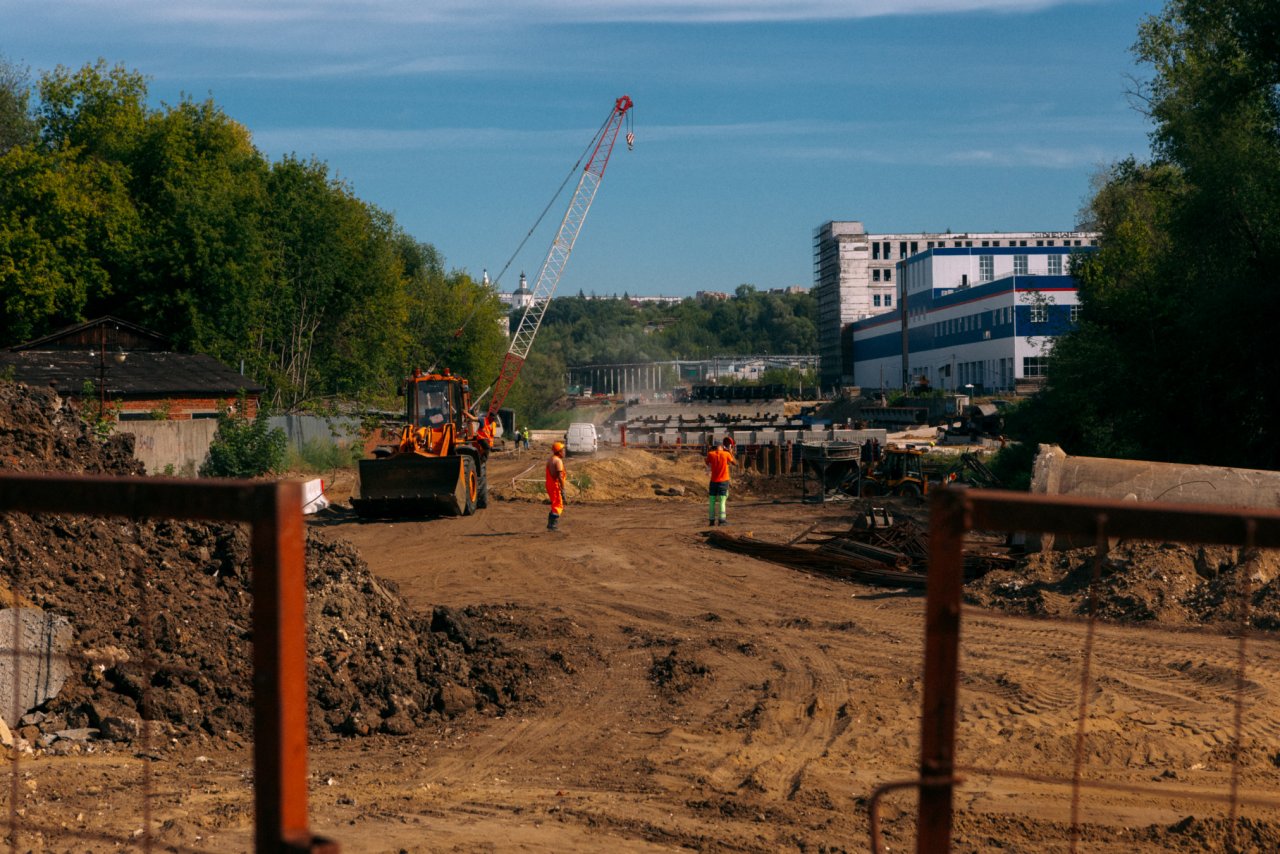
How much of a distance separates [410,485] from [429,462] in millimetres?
622

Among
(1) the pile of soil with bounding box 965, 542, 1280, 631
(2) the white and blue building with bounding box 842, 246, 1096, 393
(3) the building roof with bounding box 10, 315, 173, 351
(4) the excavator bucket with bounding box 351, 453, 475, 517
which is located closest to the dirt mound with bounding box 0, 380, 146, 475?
(4) the excavator bucket with bounding box 351, 453, 475, 517

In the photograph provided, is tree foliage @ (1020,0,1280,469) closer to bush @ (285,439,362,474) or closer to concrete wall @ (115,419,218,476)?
bush @ (285,439,362,474)

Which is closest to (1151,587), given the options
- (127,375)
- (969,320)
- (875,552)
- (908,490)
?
(875,552)

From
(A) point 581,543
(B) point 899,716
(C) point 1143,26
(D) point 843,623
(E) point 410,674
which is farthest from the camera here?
(C) point 1143,26

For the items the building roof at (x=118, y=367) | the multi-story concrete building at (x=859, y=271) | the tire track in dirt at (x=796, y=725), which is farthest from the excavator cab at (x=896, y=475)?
the multi-story concrete building at (x=859, y=271)

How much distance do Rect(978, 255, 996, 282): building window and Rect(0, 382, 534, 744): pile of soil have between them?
261ft

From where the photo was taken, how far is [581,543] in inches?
807

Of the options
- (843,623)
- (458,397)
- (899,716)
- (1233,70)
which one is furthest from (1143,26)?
(899,716)

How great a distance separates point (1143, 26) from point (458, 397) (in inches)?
947

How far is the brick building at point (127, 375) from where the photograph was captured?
32419 mm

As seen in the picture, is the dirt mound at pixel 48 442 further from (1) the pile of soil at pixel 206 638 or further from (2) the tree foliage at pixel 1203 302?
(2) the tree foliage at pixel 1203 302

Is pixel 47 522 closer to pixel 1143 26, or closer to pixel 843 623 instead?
pixel 843 623

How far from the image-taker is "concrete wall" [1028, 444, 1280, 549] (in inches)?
567

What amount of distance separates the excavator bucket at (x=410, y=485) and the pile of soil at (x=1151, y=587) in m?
12.1
